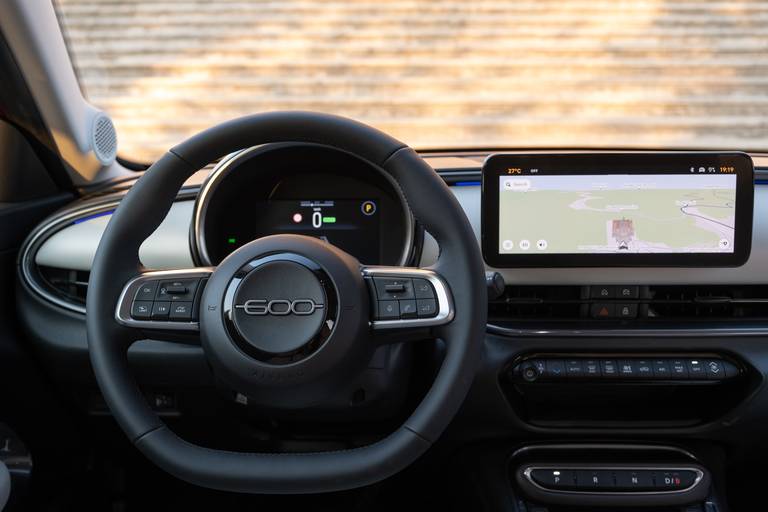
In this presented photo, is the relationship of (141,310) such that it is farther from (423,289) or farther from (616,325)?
(616,325)

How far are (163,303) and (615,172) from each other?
30.9 inches

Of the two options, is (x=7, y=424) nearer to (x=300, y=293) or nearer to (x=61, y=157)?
(x=61, y=157)

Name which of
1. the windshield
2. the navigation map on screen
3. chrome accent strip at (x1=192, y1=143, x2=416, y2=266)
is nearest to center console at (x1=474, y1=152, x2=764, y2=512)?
the navigation map on screen

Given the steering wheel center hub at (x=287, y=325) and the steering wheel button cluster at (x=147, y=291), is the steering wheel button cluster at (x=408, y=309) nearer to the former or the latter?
the steering wheel center hub at (x=287, y=325)

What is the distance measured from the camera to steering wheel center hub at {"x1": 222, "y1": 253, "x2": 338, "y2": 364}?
3.21 feet

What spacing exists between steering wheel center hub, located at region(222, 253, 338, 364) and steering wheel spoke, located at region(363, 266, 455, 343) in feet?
0.20

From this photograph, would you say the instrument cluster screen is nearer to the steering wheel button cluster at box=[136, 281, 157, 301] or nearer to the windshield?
the steering wheel button cluster at box=[136, 281, 157, 301]

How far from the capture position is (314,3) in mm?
7707

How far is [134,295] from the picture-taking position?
3.45 feet

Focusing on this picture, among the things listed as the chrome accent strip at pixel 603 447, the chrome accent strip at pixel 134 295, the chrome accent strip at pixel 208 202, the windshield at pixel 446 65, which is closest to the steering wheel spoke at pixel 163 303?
the chrome accent strip at pixel 134 295

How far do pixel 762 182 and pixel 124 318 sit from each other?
1.18 metres

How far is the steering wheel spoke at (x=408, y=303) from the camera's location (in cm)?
99

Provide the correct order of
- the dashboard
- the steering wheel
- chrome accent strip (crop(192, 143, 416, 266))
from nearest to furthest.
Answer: the steering wheel < chrome accent strip (crop(192, 143, 416, 266)) < the dashboard

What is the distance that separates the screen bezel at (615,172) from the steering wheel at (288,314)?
1.05 ft
